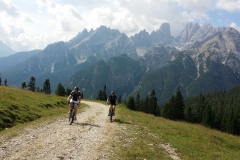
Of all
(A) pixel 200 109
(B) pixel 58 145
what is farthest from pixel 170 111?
(B) pixel 58 145

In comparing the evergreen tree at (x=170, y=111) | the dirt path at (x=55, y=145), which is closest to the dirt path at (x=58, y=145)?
the dirt path at (x=55, y=145)

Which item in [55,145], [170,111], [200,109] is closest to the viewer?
[55,145]

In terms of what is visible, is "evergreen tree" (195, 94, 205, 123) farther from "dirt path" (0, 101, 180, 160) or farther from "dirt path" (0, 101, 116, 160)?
"dirt path" (0, 101, 116, 160)

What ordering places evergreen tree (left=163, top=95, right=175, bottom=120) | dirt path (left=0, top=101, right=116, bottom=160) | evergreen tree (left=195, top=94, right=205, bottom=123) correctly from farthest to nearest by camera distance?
evergreen tree (left=195, top=94, right=205, bottom=123) → evergreen tree (left=163, top=95, right=175, bottom=120) → dirt path (left=0, top=101, right=116, bottom=160)

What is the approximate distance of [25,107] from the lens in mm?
A: 28391

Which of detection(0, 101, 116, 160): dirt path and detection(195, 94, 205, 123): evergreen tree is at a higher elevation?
detection(195, 94, 205, 123): evergreen tree

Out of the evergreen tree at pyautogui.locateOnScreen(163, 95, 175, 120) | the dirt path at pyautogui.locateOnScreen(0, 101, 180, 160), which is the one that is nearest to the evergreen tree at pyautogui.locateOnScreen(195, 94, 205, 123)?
the evergreen tree at pyautogui.locateOnScreen(163, 95, 175, 120)

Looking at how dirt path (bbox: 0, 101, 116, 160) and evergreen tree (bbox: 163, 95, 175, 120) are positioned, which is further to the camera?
evergreen tree (bbox: 163, 95, 175, 120)

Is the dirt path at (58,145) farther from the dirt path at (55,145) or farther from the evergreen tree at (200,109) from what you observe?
the evergreen tree at (200,109)

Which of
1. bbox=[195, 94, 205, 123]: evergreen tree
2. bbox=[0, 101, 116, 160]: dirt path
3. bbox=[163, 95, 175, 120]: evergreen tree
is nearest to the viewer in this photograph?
bbox=[0, 101, 116, 160]: dirt path

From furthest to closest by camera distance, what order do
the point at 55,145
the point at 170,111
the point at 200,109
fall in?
1. the point at 200,109
2. the point at 170,111
3. the point at 55,145

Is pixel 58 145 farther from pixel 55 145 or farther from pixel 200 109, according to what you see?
pixel 200 109

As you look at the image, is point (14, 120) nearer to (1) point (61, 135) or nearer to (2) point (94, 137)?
(1) point (61, 135)

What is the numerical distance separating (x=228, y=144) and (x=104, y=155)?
66.9 ft
